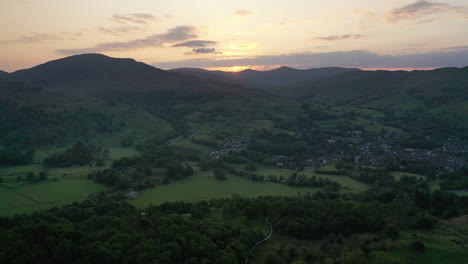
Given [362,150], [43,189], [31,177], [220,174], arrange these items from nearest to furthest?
1. [43,189]
2. [31,177]
3. [220,174]
4. [362,150]

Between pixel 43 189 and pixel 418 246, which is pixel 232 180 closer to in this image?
pixel 43 189

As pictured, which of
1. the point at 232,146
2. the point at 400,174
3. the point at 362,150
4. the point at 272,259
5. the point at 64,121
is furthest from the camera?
the point at 64,121

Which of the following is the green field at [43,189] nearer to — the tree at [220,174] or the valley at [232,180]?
the valley at [232,180]

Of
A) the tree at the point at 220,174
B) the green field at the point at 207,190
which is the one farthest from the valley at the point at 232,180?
the green field at the point at 207,190

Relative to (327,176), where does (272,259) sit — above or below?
above

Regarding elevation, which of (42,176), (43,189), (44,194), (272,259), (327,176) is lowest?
(327,176)

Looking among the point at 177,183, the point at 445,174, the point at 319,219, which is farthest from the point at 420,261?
the point at 445,174

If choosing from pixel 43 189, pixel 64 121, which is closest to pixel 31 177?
pixel 43 189

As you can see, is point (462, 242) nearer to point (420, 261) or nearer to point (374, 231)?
point (420, 261)

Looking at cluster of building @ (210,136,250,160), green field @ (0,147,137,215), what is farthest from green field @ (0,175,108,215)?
cluster of building @ (210,136,250,160)
